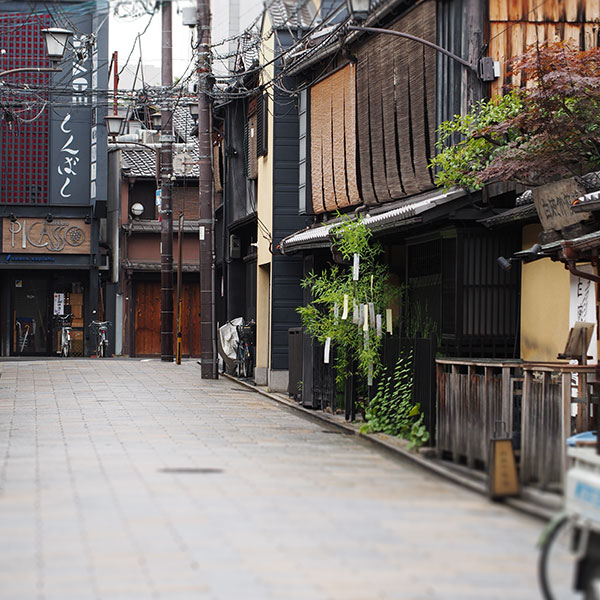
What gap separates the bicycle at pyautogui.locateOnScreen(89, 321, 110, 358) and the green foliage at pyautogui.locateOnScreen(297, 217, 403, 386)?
23557 millimetres

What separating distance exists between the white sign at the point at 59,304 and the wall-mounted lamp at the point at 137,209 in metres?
5.74

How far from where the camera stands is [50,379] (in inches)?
1137

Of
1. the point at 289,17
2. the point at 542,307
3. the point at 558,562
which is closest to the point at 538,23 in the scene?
the point at 542,307

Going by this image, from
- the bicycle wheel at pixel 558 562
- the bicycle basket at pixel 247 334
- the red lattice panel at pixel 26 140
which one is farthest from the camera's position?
the red lattice panel at pixel 26 140

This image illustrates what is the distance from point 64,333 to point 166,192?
768cm

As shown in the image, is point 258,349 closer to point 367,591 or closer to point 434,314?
point 434,314

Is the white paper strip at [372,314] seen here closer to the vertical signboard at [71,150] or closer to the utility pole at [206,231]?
the utility pole at [206,231]

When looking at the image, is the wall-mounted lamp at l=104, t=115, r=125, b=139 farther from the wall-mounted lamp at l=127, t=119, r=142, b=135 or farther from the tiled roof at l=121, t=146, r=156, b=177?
the wall-mounted lamp at l=127, t=119, r=142, b=135

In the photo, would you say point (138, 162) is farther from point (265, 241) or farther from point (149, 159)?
point (265, 241)

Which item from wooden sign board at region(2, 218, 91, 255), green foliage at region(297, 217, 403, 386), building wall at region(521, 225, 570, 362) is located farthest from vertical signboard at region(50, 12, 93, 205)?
building wall at region(521, 225, 570, 362)

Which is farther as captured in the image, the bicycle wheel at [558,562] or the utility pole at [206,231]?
the utility pole at [206,231]

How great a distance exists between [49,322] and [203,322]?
14.5 m

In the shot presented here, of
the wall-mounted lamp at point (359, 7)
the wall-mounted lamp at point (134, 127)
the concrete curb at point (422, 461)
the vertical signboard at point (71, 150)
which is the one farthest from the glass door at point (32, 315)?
the wall-mounted lamp at point (359, 7)

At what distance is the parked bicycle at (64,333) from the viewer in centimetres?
4269
